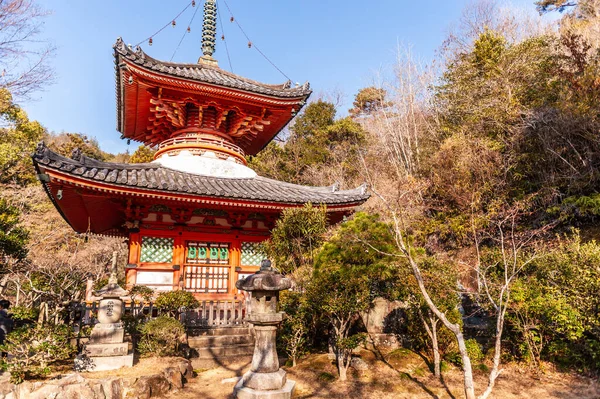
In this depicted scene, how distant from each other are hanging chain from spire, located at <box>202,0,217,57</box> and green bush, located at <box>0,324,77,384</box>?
38.4ft

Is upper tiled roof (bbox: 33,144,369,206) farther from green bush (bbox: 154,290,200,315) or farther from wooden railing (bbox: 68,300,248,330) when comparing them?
wooden railing (bbox: 68,300,248,330)

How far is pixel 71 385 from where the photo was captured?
560 cm

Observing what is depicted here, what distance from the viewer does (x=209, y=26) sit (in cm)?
1491

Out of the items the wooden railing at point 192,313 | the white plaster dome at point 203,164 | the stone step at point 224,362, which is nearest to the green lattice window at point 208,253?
the wooden railing at point 192,313

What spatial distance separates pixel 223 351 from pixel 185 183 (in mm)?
4440

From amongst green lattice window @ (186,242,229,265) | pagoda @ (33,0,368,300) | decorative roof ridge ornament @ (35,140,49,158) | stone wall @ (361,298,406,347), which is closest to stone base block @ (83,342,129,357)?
pagoda @ (33,0,368,300)

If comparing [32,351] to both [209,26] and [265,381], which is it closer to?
[265,381]

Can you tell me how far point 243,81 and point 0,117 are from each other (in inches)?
836

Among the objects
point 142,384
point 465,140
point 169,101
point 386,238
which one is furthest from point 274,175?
point 142,384

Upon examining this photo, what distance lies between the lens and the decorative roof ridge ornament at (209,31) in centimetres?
1425

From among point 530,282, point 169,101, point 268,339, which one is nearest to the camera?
point 268,339

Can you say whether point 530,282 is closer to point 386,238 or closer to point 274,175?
point 386,238

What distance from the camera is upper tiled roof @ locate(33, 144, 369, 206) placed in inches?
308

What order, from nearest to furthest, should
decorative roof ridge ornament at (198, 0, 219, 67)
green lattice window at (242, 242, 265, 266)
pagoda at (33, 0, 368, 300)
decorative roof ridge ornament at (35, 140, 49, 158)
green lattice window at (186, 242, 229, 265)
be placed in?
decorative roof ridge ornament at (35, 140, 49, 158)
pagoda at (33, 0, 368, 300)
green lattice window at (186, 242, 229, 265)
green lattice window at (242, 242, 265, 266)
decorative roof ridge ornament at (198, 0, 219, 67)
